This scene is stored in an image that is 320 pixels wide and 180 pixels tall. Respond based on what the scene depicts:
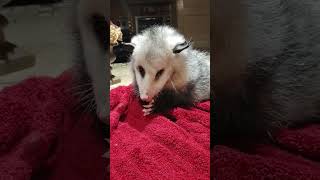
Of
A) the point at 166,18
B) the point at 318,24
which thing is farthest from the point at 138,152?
the point at 318,24

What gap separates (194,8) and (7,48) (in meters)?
0.27

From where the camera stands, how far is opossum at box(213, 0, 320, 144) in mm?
592

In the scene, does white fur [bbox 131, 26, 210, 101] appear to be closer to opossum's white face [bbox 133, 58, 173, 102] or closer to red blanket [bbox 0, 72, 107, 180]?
opossum's white face [bbox 133, 58, 173, 102]

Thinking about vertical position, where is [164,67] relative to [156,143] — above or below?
above

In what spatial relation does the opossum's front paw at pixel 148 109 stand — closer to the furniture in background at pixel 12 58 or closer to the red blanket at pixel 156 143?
the red blanket at pixel 156 143

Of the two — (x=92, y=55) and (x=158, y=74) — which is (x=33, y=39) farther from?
(x=158, y=74)

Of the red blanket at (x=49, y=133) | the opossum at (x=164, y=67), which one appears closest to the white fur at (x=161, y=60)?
the opossum at (x=164, y=67)

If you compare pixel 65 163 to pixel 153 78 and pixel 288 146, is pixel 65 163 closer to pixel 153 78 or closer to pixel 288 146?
pixel 153 78

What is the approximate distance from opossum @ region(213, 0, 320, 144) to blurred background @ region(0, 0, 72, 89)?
0.73 ft

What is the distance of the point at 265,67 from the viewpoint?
60 cm

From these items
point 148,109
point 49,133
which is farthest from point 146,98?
point 49,133

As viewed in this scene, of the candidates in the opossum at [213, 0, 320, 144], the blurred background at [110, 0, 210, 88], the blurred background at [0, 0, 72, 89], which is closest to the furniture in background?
the blurred background at [0, 0, 72, 89]

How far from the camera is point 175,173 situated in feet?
1.98

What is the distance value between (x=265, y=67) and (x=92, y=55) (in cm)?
25
